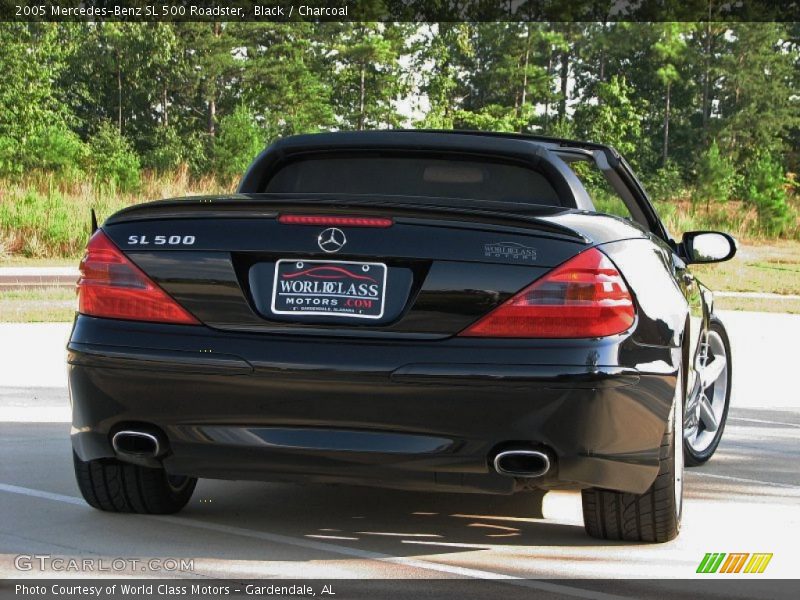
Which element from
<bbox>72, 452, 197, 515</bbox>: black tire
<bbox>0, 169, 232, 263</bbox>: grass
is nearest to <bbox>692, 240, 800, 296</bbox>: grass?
<bbox>0, 169, 232, 263</bbox>: grass

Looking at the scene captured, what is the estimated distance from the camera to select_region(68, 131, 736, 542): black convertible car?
15.0 feet

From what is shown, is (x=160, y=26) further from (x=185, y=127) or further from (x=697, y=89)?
(x=697, y=89)

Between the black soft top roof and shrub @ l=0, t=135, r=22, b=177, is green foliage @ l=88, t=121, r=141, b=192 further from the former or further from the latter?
the black soft top roof

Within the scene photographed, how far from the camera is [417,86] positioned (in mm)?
74875

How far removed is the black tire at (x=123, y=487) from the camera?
546cm

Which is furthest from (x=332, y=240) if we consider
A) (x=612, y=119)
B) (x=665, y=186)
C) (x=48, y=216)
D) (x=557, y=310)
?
(x=612, y=119)

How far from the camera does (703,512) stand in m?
5.96

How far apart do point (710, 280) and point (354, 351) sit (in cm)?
2740

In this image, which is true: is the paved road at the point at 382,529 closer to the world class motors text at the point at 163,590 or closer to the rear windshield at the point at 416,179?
the world class motors text at the point at 163,590

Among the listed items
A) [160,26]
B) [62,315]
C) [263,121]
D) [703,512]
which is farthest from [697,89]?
[703,512]

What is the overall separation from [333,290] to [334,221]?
236mm

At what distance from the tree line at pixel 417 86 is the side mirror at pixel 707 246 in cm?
5417

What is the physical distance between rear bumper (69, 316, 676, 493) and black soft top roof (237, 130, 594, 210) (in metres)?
1.09

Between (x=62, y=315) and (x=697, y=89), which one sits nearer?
(x=62, y=315)
